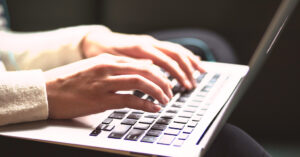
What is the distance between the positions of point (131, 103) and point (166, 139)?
97 millimetres

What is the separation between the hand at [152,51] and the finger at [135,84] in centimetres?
13

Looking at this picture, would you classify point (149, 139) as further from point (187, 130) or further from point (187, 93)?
point (187, 93)

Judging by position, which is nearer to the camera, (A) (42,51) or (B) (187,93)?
(B) (187,93)

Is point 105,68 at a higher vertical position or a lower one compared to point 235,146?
higher

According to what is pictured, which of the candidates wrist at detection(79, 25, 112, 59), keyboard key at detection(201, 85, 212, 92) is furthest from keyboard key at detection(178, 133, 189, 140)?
wrist at detection(79, 25, 112, 59)

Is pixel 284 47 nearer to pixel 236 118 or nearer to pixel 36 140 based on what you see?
pixel 236 118

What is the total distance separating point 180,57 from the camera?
790mm

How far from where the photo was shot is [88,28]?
95 cm

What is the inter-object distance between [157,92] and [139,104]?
36mm

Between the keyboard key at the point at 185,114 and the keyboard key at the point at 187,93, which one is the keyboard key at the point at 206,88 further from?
the keyboard key at the point at 185,114

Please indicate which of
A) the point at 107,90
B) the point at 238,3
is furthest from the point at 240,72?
the point at 238,3

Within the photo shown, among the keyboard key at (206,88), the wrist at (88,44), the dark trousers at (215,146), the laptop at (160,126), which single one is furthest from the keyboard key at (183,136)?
the wrist at (88,44)

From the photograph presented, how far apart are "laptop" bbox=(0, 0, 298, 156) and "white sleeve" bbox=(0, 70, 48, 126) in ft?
0.05

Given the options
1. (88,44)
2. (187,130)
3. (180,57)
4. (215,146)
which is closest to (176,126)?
(187,130)
